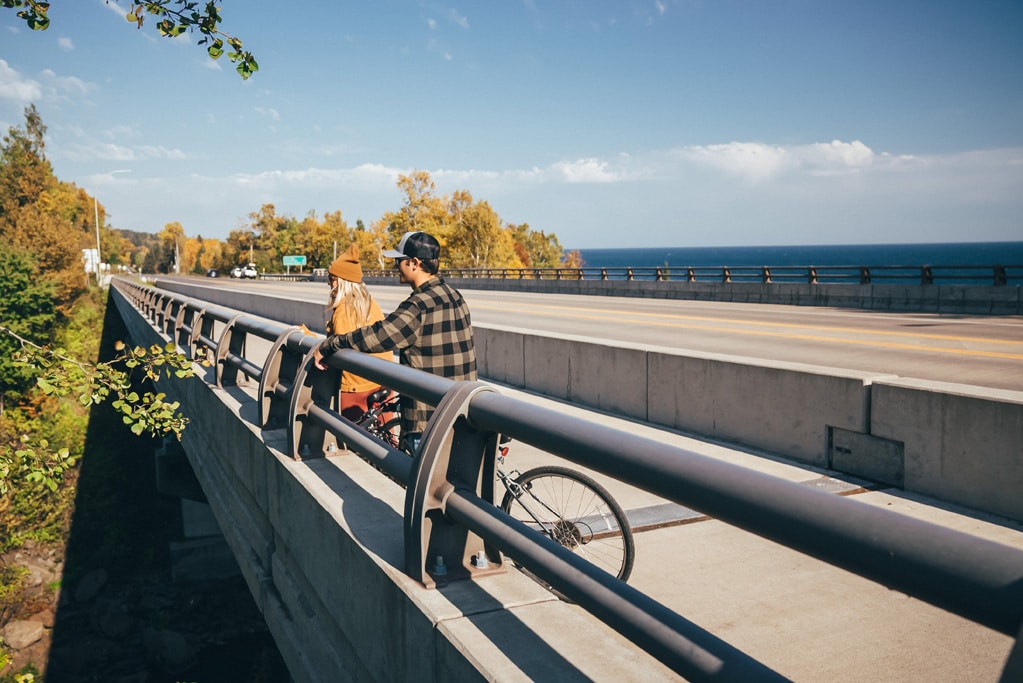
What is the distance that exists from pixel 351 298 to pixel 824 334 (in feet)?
43.6

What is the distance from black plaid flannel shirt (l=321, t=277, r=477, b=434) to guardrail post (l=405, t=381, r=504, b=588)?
1324mm

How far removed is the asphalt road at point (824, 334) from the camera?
12.2 meters

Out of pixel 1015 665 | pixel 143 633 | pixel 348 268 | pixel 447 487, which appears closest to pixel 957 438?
pixel 447 487

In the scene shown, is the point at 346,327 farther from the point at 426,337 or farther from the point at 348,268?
the point at 426,337

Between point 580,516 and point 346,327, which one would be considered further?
point 346,327

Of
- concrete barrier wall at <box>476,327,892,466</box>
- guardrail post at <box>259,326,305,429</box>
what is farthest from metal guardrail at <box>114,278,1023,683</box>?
concrete barrier wall at <box>476,327,892,466</box>

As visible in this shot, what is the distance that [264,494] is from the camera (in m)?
6.26

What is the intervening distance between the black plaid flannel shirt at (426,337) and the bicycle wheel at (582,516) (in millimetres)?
915

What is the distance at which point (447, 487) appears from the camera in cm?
353

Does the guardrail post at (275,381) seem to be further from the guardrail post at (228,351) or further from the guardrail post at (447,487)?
the guardrail post at (447,487)

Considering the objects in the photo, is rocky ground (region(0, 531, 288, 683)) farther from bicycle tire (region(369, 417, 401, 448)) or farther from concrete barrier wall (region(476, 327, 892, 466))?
bicycle tire (region(369, 417, 401, 448))

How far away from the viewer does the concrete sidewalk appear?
12.0 ft

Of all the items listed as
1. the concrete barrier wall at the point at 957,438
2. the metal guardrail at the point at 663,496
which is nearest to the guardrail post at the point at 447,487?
the metal guardrail at the point at 663,496

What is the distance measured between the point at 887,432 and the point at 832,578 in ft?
6.86
